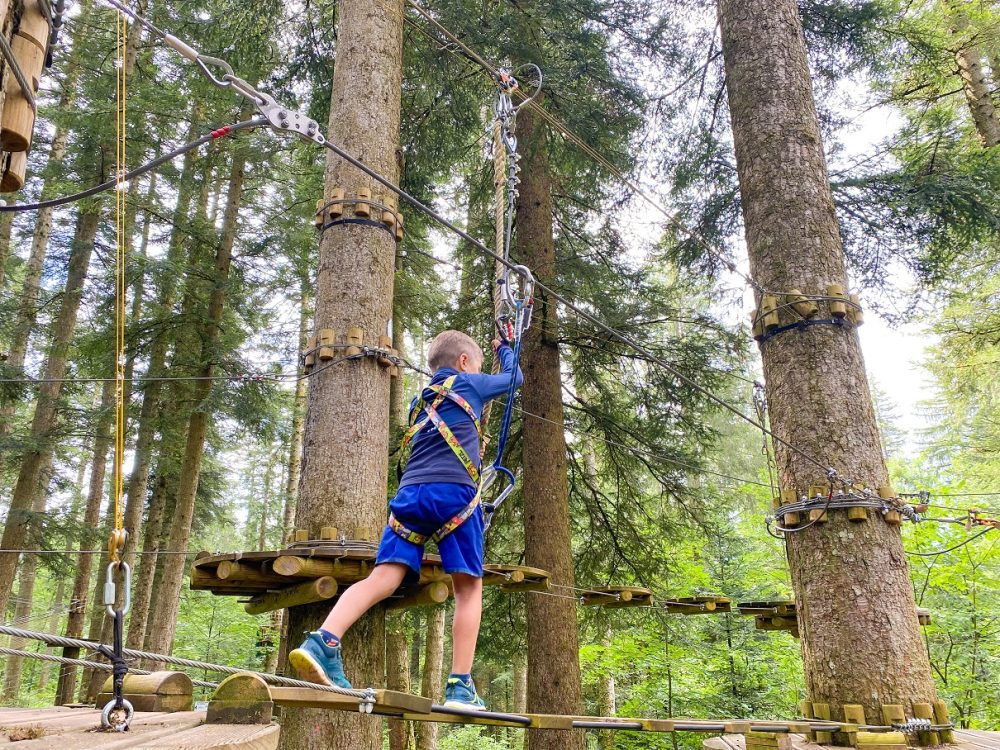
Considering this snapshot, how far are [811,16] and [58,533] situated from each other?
12.1 meters

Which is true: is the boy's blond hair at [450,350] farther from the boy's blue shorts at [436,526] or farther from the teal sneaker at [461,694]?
the teal sneaker at [461,694]

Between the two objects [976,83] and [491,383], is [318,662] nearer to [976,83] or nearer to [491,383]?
[491,383]

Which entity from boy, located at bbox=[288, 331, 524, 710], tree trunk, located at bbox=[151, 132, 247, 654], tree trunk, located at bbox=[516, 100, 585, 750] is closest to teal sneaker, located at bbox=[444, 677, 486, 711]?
boy, located at bbox=[288, 331, 524, 710]

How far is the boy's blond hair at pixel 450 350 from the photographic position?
11.2 feet

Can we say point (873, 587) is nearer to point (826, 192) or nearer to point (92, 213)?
point (826, 192)

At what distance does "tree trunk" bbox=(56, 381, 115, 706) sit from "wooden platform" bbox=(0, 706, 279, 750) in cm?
1030

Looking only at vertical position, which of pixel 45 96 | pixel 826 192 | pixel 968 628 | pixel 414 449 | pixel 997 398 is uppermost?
pixel 45 96

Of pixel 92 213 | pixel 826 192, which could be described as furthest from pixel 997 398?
pixel 92 213

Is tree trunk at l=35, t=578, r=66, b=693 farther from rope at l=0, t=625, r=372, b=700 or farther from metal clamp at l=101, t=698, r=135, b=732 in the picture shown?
metal clamp at l=101, t=698, r=135, b=732

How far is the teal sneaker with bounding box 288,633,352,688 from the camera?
2.56 m

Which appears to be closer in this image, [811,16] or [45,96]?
[811,16]

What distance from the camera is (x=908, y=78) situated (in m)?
11.1

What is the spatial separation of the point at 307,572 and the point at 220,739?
223 centimetres

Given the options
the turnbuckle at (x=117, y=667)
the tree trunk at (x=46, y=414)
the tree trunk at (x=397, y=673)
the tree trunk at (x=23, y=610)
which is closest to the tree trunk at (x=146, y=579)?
Answer: the tree trunk at (x=46, y=414)
